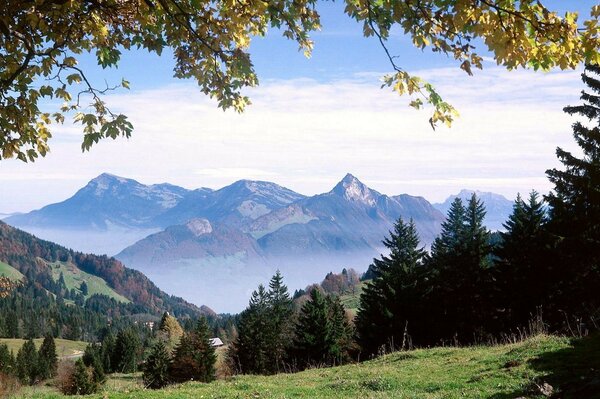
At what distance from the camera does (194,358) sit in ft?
190

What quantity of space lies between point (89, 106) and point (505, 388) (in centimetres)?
940

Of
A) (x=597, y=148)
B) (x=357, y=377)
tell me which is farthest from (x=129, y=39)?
(x=597, y=148)

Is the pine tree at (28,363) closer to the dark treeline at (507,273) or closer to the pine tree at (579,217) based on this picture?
the dark treeline at (507,273)

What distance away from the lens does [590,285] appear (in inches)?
1213

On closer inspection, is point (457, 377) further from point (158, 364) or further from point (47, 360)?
point (47, 360)

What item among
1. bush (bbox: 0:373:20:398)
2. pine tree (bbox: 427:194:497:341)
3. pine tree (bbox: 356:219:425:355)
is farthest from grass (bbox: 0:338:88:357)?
pine tree (bbox: 427:194:497:341)

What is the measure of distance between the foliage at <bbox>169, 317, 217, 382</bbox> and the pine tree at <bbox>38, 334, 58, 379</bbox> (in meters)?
73.4

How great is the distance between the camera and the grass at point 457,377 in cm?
935

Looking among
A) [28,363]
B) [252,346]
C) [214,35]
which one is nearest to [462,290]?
[252,346]

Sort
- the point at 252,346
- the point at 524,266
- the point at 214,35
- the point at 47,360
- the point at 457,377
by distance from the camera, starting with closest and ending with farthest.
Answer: the point at 214,35
the point at 457,377
the point at 524,266
the point at 252,346
the point at 47,360

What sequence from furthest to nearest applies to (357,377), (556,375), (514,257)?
(514,257), (357,377), (556,375)

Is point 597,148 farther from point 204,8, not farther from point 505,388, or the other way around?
point 204,8

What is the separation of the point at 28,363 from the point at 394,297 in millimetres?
102123

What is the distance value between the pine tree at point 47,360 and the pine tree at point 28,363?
1960 millimetres
